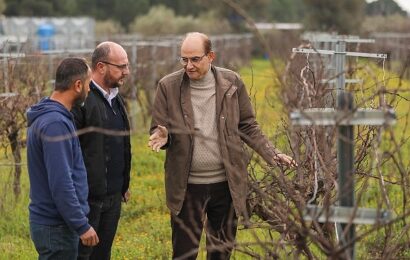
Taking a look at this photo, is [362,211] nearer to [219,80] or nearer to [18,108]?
[219,80]

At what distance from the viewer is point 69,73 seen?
15.4 feet

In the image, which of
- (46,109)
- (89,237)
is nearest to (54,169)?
(46,109)

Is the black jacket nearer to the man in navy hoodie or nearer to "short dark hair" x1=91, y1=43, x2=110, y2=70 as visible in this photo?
"short dark hair" x1=91, y1=43, x2=110, y2=70

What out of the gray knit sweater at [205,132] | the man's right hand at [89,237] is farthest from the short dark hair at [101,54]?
the man's right hand at [89,237]

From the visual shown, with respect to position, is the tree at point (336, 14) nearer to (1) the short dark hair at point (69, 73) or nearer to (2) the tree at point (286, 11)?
(2) the tree at point (286, 11)

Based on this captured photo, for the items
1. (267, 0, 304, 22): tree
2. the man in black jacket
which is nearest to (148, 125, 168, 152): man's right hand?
the man in black jacket

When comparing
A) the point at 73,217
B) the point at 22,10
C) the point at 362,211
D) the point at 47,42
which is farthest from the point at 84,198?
the point at 22,10

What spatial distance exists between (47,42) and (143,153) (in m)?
19.4

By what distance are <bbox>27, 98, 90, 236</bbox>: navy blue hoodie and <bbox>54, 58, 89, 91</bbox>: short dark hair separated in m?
0.11

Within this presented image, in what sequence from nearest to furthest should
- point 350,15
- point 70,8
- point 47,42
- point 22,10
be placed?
point 47,42
point 350,15
point 22,10
point 70,8

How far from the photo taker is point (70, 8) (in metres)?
69.0

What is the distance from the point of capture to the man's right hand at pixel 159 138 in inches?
198

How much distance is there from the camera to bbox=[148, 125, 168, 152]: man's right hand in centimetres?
503

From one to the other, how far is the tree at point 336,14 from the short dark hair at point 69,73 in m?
47.1
